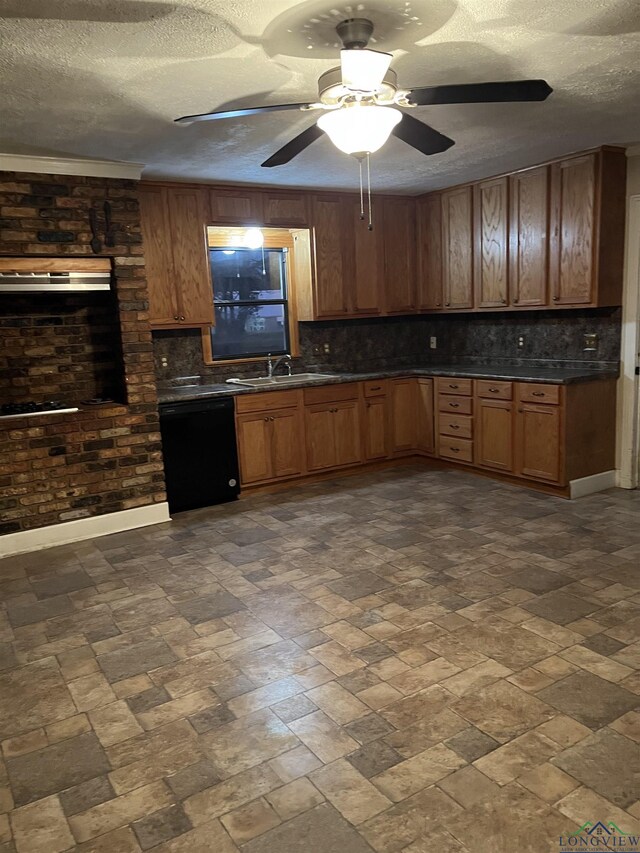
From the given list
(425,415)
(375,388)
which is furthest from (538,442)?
(375,388)

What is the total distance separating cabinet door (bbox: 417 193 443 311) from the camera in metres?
5.79

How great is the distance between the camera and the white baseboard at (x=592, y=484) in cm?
468

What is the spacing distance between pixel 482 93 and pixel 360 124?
43 centimetres

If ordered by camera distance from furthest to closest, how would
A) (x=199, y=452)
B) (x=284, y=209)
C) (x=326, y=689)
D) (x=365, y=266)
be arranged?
(x=365, y=266) → (x=284, y=209) → (x=199, y=452) → (x=326, y=689)

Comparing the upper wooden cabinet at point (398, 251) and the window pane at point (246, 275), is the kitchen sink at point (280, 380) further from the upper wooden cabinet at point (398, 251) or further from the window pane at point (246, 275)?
the upper wooden cabinet at point (398, 251)

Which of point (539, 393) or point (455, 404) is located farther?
point (455, 404)

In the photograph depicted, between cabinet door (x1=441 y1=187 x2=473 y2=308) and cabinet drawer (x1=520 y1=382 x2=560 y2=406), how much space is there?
116 centimetres

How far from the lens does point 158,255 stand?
4.75m

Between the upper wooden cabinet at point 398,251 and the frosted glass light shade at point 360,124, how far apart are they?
359cm

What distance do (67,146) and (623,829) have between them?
4147 mm

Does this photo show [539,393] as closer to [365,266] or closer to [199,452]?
[365,266]

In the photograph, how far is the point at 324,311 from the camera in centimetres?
562

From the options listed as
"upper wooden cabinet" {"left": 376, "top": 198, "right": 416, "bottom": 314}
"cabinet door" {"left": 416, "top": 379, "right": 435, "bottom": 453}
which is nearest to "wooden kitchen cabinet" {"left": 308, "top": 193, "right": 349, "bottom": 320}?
"upper wooden cabinet" {"left": 376, "top": 198, "right": 416, "bottom": 314}

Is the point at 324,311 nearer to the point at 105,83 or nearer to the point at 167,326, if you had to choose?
the point at 167,326
